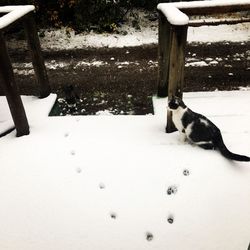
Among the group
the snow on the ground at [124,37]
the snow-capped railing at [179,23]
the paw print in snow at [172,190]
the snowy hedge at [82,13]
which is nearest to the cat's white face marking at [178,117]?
the snow-capped railing at [179,23]

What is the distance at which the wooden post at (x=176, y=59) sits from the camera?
3348mm

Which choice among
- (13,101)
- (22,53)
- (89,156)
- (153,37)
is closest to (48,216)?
(89,156)

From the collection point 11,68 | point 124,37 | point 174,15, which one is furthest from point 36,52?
point 124,37

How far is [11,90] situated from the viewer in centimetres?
368

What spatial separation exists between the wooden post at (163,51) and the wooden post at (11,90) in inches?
80.9

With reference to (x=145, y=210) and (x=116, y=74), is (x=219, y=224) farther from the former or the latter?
(x=116, y=74)

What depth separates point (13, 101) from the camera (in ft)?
12.3

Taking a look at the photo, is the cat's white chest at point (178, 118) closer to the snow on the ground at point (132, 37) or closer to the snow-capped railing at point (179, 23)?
the snow-capped railing at point (179, 23)

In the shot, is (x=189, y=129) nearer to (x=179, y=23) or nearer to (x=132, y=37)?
(x=179, y=23)

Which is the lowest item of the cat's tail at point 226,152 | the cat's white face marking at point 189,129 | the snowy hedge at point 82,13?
the snowy hedge at point 82,13

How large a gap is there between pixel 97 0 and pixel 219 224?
738cm

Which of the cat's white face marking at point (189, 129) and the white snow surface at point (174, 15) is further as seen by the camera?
the cat's white face marking at point (189, 129)

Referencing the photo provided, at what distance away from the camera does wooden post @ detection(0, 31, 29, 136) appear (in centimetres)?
349

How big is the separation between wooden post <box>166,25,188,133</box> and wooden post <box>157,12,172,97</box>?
2.75 ft
